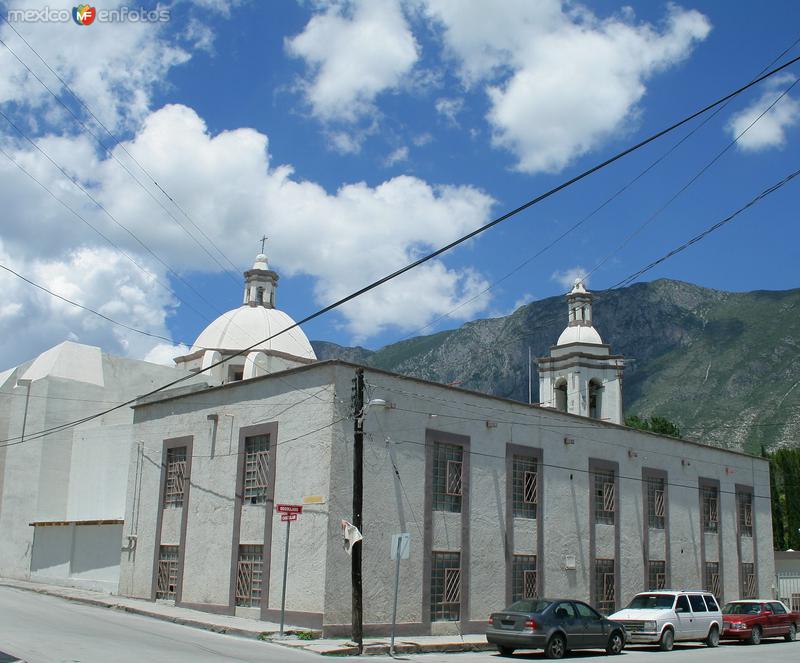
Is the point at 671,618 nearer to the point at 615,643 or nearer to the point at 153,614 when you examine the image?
the point at 615,643

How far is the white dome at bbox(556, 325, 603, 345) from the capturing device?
55.9 metres

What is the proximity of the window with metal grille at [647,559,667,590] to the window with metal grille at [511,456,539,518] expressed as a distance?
22.6ft

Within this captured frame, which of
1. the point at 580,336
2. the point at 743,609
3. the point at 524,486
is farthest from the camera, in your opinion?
the point at 580,336

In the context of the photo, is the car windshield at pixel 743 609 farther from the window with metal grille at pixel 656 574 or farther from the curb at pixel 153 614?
the curb at pixel 153 614

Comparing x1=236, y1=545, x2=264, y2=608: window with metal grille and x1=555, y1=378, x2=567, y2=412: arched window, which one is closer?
x1=236, y1=545, x2=264, y2=608: window with metal grille

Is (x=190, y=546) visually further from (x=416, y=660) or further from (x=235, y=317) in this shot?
(x=235, y=317)

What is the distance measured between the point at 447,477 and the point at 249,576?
602 cm

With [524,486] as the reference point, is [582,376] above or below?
above

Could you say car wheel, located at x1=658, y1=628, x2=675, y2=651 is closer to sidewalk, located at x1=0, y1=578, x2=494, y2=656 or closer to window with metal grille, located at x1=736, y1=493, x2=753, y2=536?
sidewalk, located at x1=0, y1=578, x2=494, y2=656

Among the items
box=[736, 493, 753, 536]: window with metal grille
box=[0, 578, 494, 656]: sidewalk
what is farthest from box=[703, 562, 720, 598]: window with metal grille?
box=[0, 578, 494, 656]: sidewalk

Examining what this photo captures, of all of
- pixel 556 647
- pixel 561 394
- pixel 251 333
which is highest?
pixel 251 333

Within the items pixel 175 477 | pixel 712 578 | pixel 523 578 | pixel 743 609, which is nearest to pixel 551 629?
pixel 523 578

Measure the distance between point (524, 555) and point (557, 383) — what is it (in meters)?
29.8

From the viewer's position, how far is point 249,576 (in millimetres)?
23859
